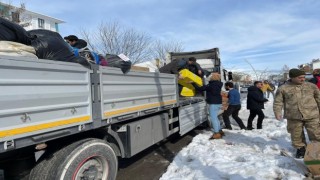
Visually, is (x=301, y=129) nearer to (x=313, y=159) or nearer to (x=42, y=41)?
(x=313, y=159)

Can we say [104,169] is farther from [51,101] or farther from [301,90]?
[301,90]

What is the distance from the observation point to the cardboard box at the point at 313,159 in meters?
4.64

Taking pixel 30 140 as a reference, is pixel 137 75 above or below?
above

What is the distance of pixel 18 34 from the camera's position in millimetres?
3605

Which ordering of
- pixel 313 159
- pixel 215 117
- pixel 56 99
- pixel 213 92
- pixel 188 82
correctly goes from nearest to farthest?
pixel 56 99 < pixel 313 159 < pixel 213 92 < pixel 215 117 < pixel 188 82

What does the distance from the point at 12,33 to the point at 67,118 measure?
1089 mm

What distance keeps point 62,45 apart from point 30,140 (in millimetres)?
1350

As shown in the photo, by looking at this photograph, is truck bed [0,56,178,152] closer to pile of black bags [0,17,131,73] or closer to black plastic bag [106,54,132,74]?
black plastic bag [106,54,132,74]

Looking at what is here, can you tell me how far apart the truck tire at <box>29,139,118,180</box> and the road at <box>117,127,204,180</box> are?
1.27 m

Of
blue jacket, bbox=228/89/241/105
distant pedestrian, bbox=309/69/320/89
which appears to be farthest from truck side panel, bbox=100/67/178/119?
distant pedestrian, bbox=309/69/320/89

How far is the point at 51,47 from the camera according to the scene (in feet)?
12.8

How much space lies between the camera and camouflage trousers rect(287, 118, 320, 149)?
5738 mm

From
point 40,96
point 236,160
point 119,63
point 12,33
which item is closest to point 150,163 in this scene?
point 236,160

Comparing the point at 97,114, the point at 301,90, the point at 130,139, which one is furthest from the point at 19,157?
the point at 301,90
